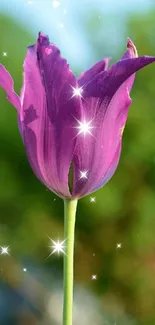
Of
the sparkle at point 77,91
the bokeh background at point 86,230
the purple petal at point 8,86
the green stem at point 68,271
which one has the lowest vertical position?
the green stem at point 68,271

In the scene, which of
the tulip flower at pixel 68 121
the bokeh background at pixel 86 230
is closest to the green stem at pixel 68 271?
the tulip flower at pixel 68 121

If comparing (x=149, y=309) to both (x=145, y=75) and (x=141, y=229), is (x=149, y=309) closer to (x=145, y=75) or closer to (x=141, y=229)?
(x=141, y=229)

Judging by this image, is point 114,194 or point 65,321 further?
point 114,194

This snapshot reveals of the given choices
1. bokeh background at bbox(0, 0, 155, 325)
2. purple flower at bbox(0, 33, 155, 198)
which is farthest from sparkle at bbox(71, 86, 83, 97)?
bokeh background at bbox(0, 0, 155, 325)

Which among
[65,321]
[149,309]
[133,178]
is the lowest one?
[65,321]

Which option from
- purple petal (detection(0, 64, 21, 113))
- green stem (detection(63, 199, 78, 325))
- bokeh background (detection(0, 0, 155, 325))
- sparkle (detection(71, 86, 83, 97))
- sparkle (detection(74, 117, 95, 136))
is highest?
bokeh background (detection(0, 0, 155, 325))

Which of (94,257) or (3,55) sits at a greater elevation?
(3,55)

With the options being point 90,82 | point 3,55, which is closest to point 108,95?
point 90,82

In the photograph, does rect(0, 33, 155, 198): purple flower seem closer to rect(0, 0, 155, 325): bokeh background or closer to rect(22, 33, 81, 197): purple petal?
rect(22, 33, 81, 197): purple petal

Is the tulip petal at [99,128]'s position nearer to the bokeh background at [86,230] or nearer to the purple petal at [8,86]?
the purple petal at [8,86]
